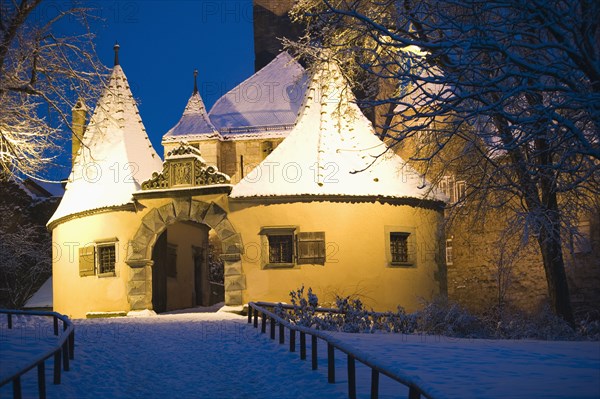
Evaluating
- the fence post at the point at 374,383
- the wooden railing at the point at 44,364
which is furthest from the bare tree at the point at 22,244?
the fence post at the point at 374,383

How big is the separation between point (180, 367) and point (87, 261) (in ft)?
37.6

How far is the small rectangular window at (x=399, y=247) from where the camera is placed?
21922 mm

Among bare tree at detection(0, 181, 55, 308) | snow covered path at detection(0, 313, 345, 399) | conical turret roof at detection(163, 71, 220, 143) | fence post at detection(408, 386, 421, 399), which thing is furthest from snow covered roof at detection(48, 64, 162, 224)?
fence post at detection(408, 386, 421, 399)

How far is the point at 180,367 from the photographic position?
39.7 ft

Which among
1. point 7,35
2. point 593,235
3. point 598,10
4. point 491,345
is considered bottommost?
point 491,345

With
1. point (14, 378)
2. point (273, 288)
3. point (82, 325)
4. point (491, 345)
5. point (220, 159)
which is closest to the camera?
point (14, 378)

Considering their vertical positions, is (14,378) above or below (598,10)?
below

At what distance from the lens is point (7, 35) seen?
1642cm

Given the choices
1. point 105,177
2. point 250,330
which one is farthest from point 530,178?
point 105,177

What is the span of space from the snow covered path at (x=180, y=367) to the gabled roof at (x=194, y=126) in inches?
677

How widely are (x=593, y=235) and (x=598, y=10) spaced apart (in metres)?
14.4

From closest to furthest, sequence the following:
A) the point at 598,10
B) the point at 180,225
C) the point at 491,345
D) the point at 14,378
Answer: the point at 14,378 → the point at 598,10 → the point at 491,345 → the point at 180,225

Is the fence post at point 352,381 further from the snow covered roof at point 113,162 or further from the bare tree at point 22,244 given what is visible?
the bare tree at point 22,244

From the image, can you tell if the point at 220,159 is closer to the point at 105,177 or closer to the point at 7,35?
the point at 105,177
